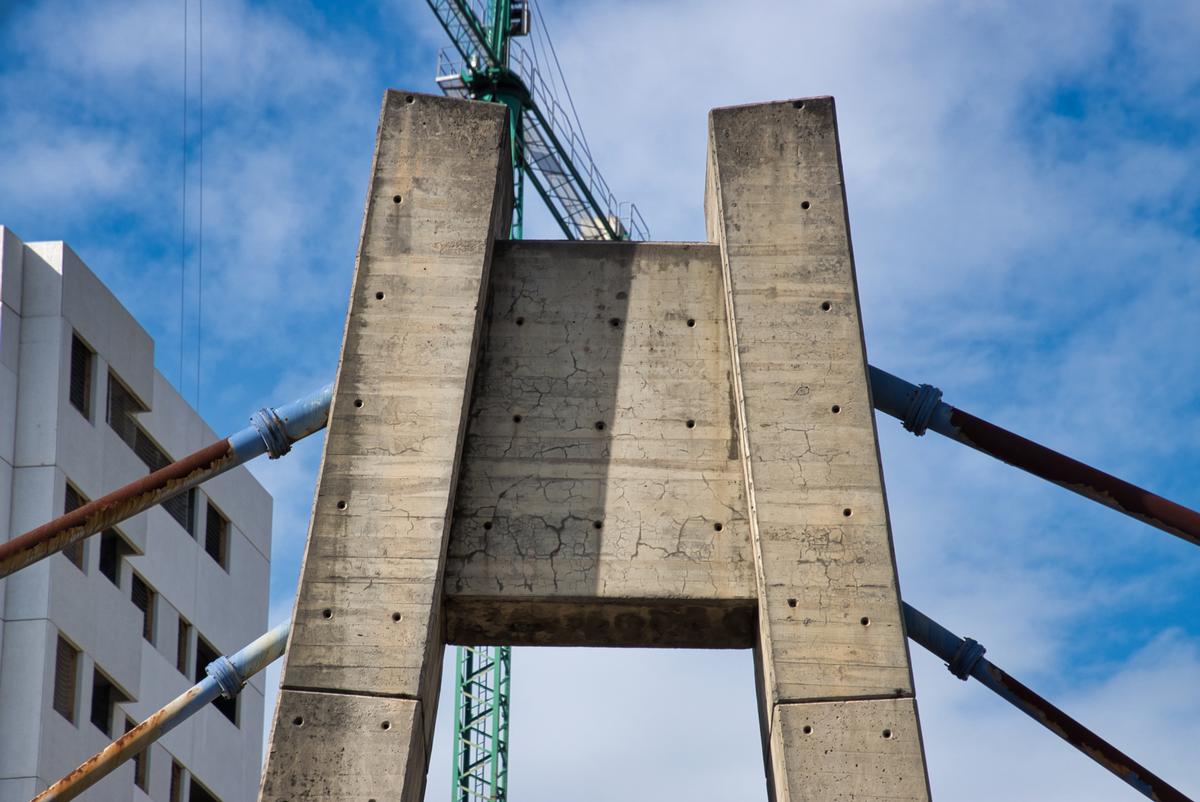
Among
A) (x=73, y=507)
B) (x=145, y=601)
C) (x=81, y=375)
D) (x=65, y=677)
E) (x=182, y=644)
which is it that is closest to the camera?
(x=65, y=677)

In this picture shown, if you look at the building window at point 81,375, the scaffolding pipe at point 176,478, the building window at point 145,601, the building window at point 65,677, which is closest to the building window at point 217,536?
the building window at point 145,601

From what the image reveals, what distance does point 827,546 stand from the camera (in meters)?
12.1

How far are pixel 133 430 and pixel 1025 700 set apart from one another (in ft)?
81.8

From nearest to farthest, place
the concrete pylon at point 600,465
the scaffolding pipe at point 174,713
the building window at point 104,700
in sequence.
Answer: the concrete pylon at point 600,465
the scaffolding pipe at point 174,713
the building window at point 104,700

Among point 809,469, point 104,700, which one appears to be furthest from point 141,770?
point 809,469

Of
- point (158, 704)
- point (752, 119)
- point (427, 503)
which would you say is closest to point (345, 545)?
point (427, 503)

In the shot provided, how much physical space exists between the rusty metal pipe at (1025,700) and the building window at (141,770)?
23.3 metres

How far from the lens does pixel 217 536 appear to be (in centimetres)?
3809

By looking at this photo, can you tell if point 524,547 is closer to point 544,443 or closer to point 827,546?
point 544,443

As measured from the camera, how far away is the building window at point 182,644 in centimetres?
3584

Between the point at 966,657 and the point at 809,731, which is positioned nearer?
the point at 809,731

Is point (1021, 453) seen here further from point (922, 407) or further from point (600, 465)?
point (600, 465)

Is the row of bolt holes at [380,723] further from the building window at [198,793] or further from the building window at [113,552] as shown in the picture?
the building window at [198,793]

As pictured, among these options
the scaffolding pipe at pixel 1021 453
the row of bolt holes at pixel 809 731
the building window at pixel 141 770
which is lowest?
the row of bolt holes at pixel 809 731
